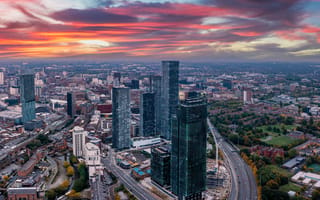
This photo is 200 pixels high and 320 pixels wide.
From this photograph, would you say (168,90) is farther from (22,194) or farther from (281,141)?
(22,194)

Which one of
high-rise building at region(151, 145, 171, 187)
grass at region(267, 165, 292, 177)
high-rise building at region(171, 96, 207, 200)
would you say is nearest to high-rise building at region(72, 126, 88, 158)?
high-rise building at region(151, 145, 171, 187)

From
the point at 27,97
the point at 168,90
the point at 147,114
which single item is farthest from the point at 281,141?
the point at 27,97

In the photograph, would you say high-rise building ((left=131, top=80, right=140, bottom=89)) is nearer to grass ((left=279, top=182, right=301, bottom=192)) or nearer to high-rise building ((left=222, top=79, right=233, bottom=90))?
high-rise building ((left=222, top=79, right=233, bottom=90))

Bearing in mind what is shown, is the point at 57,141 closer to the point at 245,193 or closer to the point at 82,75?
the point at 245,193

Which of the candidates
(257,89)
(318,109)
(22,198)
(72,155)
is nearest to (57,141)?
(72,155)

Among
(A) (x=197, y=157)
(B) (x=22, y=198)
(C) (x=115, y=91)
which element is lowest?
(B) (x=22, y=198)
